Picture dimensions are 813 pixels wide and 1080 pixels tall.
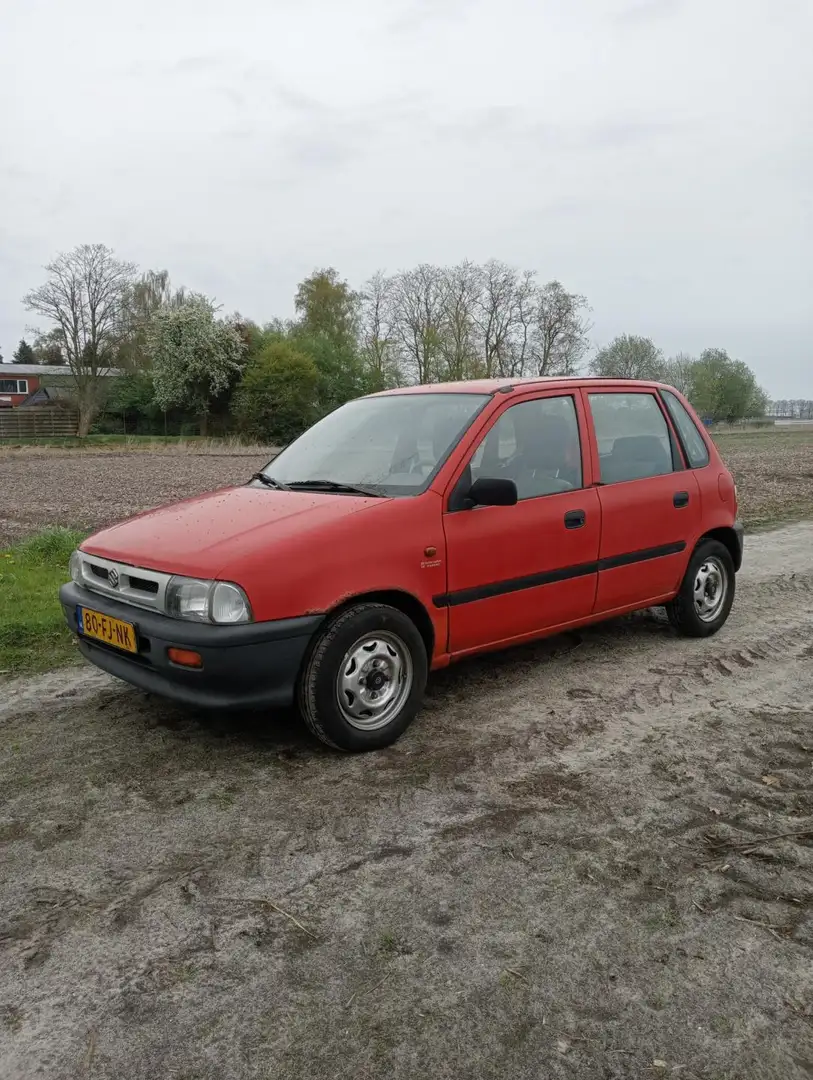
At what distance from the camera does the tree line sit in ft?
154

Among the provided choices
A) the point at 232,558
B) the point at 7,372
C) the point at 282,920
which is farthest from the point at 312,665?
the point at 7,372

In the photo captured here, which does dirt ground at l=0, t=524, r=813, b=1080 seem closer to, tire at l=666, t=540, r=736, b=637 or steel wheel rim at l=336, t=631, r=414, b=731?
steel wheel rim at l=336, t=631, r=414, b=731

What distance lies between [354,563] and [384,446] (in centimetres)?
107

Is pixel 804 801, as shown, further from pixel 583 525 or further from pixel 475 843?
pixel 583 525

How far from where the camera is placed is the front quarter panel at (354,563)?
3.66 m

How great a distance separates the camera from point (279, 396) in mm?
46250

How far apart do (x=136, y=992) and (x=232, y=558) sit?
70.3 inches

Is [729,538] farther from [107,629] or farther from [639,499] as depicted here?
[107,629]

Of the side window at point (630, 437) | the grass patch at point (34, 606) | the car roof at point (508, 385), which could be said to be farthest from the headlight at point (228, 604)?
the side window at point (630, 437)

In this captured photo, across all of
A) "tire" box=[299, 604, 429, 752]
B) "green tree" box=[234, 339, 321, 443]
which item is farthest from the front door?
"green tree" box=[234, 339, 321, 443]

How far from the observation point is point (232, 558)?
368 centimetres

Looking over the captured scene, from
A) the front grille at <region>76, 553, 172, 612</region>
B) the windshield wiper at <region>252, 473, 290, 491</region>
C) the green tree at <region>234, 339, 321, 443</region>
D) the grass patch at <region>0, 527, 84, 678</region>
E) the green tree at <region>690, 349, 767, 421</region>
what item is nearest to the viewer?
the front grille at <region>76, 553, 172, 612</region>

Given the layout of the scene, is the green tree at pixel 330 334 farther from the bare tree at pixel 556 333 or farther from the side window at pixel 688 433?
the side window at pixel 688 433

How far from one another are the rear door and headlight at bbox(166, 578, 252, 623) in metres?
2.36
